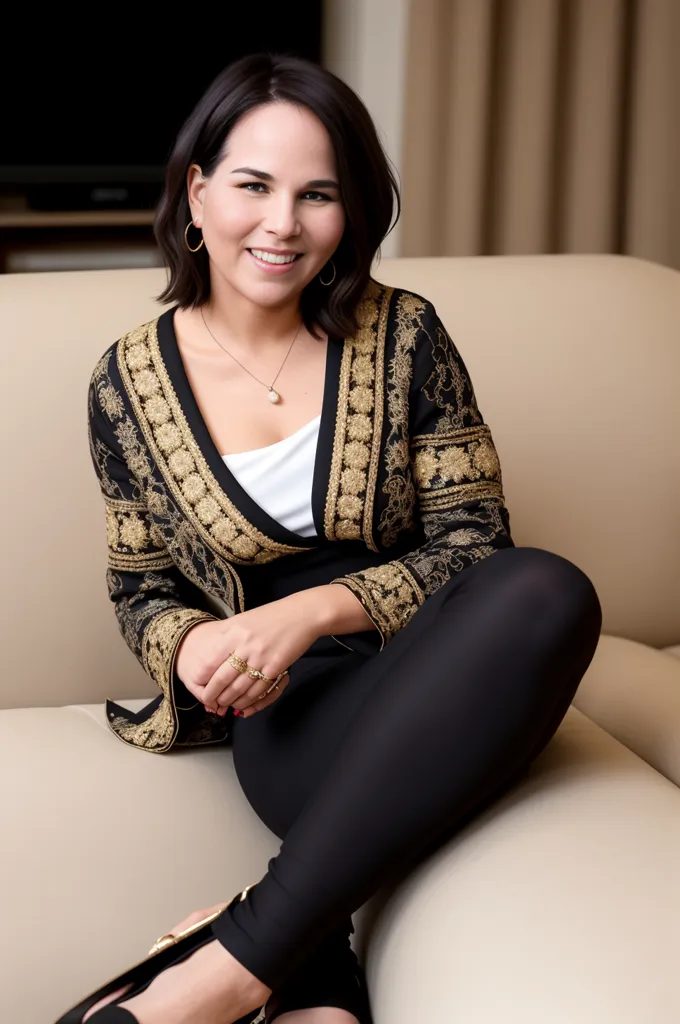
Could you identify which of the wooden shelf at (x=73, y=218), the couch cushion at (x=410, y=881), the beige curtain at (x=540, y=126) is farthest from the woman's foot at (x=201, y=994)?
the wooden shelf at (x=73, y=218)

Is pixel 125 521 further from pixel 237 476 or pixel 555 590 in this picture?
pixel 555 590

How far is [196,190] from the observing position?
1265mm

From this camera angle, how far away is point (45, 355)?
4.83 ft

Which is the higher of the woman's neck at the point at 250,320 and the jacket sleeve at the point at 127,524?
the woman's neck at the point at 250,320

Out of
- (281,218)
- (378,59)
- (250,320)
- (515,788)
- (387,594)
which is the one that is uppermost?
(378,59)

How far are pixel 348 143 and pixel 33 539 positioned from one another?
0.65 meters

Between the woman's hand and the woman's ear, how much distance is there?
46cm

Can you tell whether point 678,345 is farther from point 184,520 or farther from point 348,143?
point 184,520

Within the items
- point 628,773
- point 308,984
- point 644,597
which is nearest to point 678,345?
point 644,597

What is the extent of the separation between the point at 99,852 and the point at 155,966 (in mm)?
188

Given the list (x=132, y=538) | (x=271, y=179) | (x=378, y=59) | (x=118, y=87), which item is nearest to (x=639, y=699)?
(x=132, y=538)

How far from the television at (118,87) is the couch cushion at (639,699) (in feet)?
5.62

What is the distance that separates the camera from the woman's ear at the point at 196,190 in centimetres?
125

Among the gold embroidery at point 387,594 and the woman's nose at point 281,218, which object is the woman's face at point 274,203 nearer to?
the woman's nose at point 281,218
